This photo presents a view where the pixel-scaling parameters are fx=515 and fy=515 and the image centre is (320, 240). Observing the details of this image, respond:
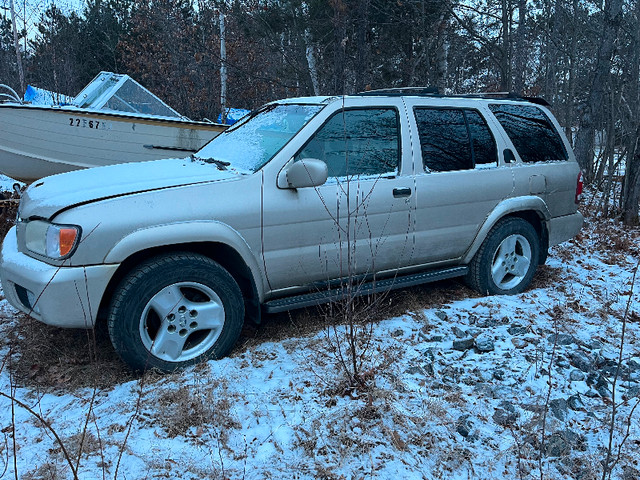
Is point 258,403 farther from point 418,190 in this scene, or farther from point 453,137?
point 453,137


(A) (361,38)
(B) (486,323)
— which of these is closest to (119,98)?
(A) (361,38)

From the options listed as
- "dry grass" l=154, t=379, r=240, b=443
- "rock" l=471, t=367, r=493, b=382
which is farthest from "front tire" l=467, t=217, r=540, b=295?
"dry grass" l=154, t=379, r=240, b=443

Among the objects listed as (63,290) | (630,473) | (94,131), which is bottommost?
(630,473)

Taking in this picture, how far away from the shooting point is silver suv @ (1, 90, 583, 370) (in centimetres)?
307

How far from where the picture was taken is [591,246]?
7043mm

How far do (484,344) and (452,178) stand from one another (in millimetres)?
1397

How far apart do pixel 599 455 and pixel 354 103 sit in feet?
9.07

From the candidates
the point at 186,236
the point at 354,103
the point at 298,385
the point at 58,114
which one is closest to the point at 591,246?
the point at 354,103

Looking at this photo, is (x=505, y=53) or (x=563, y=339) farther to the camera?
(x=505, y=53)

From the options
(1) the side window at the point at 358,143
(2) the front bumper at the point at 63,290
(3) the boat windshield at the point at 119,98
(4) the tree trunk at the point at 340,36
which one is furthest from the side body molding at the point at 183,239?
(4) the tree trunk at the point at 340,36

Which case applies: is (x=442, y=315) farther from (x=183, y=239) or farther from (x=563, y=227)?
(x=183, y=239)

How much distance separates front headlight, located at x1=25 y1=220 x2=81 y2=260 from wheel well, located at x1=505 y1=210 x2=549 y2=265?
12.7 feet

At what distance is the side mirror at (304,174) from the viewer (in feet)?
11.2

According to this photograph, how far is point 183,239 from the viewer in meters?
3.20
